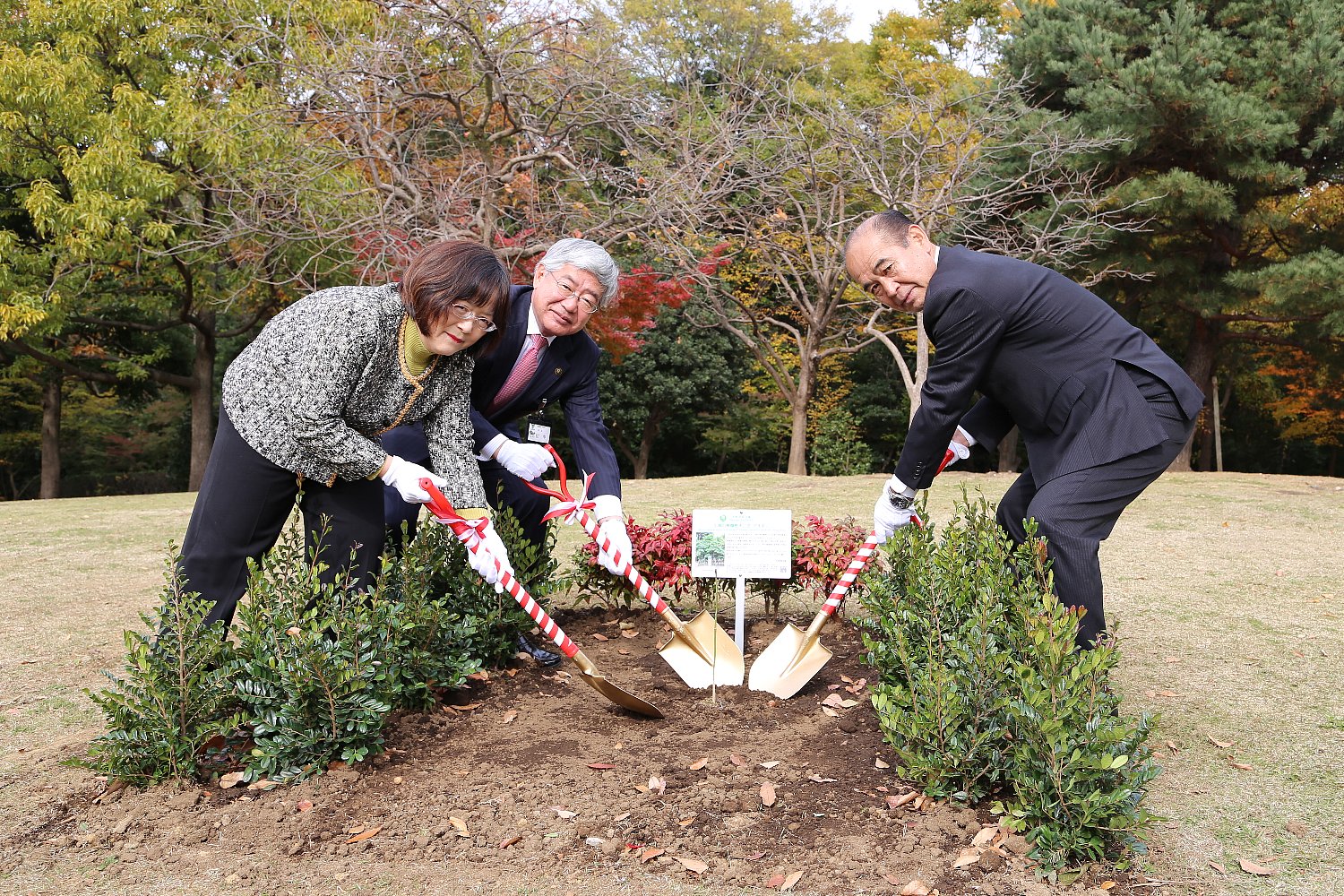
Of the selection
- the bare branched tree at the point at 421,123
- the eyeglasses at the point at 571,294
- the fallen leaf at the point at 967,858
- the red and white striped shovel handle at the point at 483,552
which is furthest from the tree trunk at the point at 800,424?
the fallen leaf at the point at 967,858

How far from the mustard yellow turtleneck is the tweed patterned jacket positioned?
0.02 metres

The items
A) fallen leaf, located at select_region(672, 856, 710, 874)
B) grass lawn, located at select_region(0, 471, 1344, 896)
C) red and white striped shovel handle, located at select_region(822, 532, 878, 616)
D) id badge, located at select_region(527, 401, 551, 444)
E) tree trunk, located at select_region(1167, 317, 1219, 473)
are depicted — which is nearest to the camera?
fallen leaf, located at select_region(672, 856, 710, 874)

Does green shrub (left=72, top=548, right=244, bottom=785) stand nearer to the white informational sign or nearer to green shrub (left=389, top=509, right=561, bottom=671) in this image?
green shrub (left=389, top=509, right=561, bottom=671)

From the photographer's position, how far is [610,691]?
3.49 m

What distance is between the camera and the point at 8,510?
11594 millimetres

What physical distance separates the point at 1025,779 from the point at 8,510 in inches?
Answer: 497

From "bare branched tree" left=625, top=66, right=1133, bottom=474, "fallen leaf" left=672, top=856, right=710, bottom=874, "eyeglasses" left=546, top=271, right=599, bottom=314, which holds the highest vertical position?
"bare branched tree" left=625, top=66, right=1133, bottom=474

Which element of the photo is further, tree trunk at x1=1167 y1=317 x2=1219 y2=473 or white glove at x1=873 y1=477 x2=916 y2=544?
tree trunk at x1=1167 y1=317 x2=1219 y2=473

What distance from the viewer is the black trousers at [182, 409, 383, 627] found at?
3143mm

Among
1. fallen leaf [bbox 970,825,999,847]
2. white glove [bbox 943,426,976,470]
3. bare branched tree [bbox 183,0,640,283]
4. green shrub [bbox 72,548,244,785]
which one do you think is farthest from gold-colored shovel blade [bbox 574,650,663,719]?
bare branched tree [bbox 183,0,640,283]

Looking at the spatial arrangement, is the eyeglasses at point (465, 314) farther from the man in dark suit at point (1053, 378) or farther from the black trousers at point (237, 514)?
the man in dark suit at point (1053, 378)

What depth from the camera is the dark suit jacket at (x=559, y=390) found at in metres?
4.02

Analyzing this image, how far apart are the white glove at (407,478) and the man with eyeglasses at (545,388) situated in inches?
27.8

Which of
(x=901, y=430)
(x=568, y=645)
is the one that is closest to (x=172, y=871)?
(x=568, y=645)
